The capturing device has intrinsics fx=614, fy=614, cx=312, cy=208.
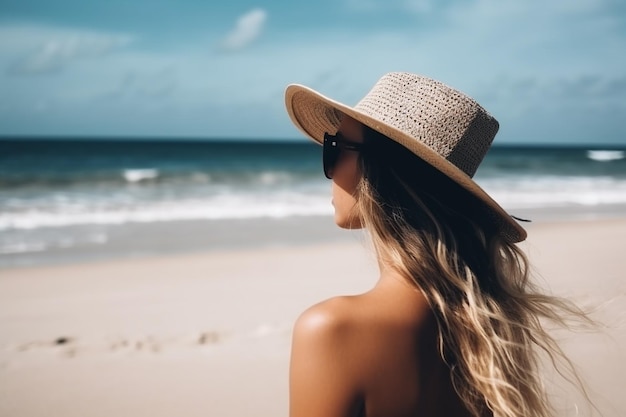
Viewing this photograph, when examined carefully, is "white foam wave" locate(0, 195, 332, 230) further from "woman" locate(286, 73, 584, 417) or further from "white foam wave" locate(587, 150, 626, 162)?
"white foam wave" locate(587, 150, 626, 162)

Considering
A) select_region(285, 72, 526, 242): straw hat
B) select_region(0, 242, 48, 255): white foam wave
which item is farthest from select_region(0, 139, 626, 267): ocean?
select_region(285, 72, 526, 242): straw hat

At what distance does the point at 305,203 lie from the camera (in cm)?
1584

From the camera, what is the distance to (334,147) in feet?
5.75

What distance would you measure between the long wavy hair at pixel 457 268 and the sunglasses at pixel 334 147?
44mm

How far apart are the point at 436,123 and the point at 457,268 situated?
41 centimetres

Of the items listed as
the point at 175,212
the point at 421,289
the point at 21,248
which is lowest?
the point at 421,289

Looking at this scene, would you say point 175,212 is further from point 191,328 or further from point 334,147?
point 334,147

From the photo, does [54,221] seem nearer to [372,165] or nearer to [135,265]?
[135,265]

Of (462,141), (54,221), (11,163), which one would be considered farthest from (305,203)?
(11,163)

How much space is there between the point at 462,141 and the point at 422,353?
0.63 meters

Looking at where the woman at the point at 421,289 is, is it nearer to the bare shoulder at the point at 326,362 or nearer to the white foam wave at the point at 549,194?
the bare shoulder at the point at 326,362

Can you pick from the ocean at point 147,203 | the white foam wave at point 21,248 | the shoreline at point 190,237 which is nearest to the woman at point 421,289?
the shoreline at point 190,237

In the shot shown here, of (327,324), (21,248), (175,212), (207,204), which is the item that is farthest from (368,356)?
(207,204)

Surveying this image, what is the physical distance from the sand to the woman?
1.45 feet
